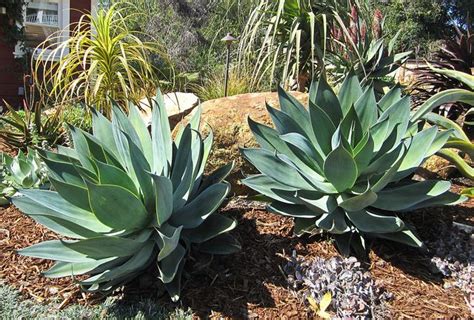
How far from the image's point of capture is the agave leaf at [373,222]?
2.43 m

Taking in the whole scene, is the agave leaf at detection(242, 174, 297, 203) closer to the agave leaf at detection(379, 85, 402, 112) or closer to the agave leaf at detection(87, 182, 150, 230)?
the agave leaf at detection(87, 182, 150, 230)

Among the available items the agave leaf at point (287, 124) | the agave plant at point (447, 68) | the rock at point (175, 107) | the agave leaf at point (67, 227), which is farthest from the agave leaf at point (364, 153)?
the rock at point (175, 107)

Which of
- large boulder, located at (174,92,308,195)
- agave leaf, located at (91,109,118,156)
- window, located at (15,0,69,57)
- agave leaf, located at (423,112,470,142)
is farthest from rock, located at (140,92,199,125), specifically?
window, located at (15,0,69,57)

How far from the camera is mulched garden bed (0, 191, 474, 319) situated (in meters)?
2.31

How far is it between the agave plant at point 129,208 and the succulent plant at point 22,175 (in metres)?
1.04

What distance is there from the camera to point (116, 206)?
2180 mm

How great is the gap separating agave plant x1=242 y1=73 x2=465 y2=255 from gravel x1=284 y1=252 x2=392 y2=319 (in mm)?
164

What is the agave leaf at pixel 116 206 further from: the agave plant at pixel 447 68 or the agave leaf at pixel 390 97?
the agave plant at pixel 447 68

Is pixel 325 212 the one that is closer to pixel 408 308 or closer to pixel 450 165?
pixel 408 308

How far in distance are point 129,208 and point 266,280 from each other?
2.82 feet

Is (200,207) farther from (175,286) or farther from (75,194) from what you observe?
(75,194)

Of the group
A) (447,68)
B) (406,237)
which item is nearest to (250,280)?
(406,237)

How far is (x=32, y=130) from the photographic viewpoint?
4977 mm

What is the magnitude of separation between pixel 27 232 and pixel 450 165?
327cm
